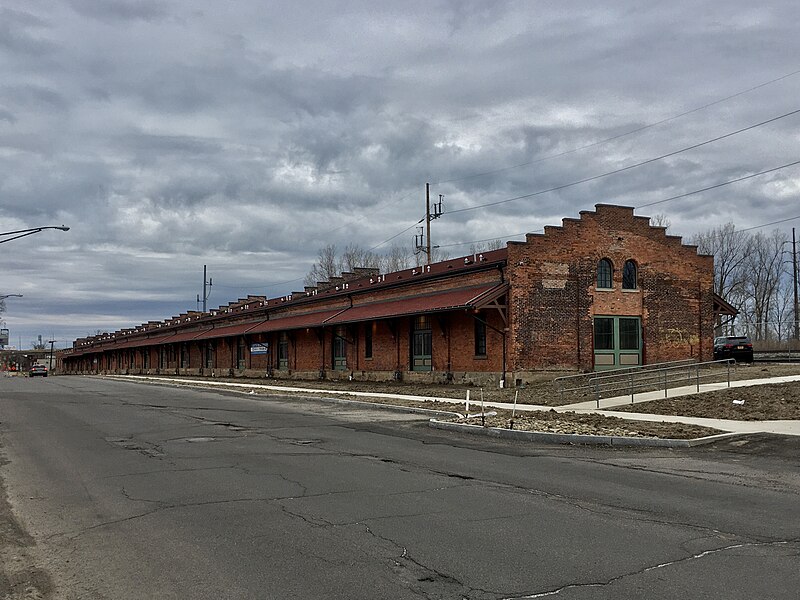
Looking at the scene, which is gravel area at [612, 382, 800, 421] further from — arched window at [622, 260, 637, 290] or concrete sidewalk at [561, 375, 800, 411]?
arched window at [622, 260, 637, 290]

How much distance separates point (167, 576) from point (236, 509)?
7.88 ft

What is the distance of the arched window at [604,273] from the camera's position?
32.4 m

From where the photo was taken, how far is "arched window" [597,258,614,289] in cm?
3238

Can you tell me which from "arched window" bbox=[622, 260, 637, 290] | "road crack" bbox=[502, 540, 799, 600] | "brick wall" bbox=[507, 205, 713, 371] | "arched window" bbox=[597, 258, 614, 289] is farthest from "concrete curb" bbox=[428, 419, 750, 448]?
"arched window" bbox=[622, 260, 637, 290]

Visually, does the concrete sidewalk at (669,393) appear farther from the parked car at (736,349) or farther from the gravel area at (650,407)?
the parked car at (736,349)

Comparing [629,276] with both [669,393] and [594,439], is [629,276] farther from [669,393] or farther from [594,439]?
[594,439]

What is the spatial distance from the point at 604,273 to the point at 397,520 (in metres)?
26.7

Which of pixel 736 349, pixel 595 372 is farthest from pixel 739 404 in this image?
pixel 736 349

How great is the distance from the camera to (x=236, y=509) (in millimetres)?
8375

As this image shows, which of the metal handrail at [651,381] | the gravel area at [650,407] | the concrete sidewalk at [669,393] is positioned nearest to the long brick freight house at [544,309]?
the gravel area at [650,407]

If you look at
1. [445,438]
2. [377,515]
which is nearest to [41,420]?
[445,438]

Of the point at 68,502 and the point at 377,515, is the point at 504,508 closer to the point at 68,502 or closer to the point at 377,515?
the point at 377,515

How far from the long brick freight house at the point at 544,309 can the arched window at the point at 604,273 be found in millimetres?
46

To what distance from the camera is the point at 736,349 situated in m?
39.2
